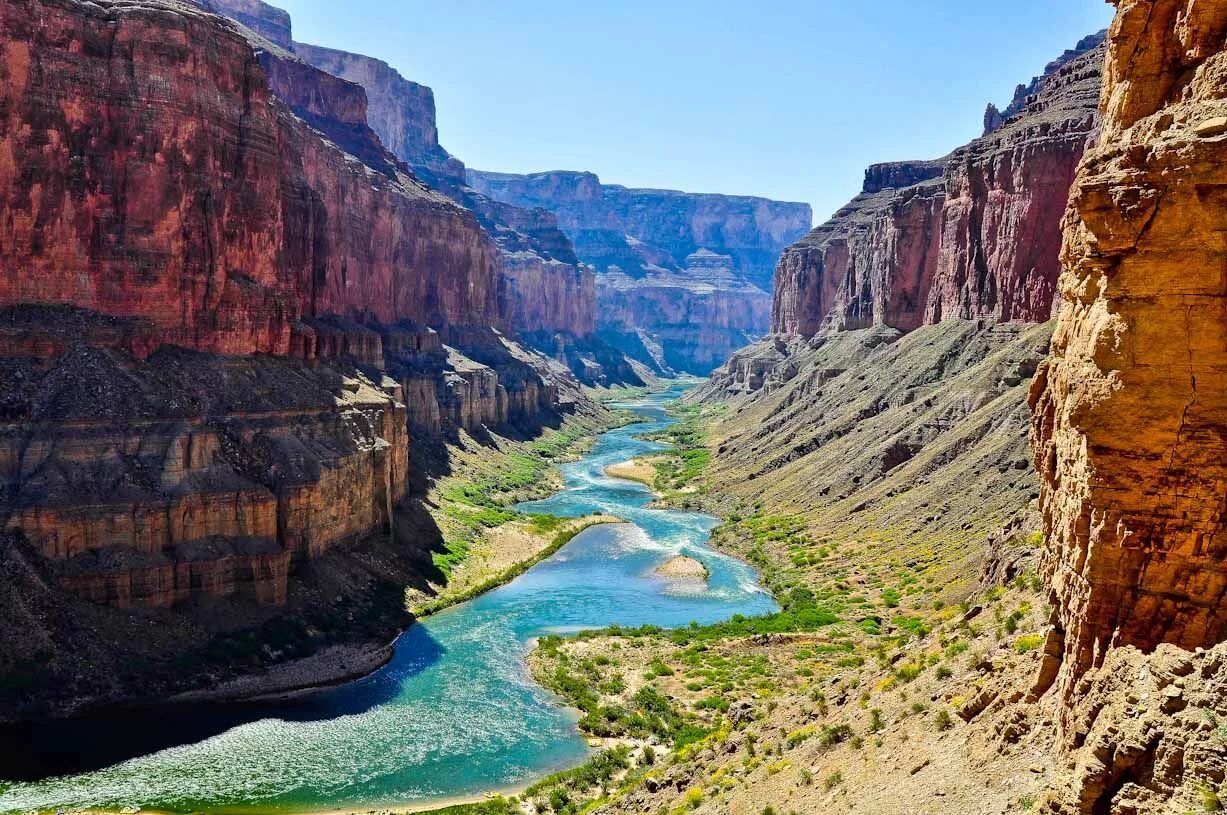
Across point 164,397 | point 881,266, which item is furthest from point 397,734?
point 881,266

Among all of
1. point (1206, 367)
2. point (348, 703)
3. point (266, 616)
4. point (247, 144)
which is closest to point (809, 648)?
point (348, 703)

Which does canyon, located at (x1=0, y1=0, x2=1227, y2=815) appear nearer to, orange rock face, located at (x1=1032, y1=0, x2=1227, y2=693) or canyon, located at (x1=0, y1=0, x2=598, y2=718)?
orange rock face, located at (x1=1032, y1=0, x2=1227, y2=693)

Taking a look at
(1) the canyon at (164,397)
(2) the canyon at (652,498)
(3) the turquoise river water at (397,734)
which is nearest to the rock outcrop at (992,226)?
(2) the canyon at (652,498)

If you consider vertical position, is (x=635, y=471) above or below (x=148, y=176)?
below

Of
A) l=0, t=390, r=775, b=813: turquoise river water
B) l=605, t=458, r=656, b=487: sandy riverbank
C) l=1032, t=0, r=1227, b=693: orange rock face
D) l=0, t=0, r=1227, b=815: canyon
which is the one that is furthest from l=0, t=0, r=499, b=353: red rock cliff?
l=605, t=458, r=656, b=487: sandy riverbank

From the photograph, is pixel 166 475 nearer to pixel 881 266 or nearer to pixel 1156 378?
pixel 1156 378

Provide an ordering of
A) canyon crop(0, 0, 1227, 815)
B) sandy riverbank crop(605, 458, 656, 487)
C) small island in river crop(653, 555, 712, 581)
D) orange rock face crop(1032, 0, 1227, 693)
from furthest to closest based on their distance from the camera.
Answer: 1. sandy riverbank crop(605, 458, 656, 487)
2. small island in river crop(653, 555, 712, 581)
3. canyon crop(0, 0, 1227, 815)
4. orange rock face crop(1032, 0, 1227, 693)
